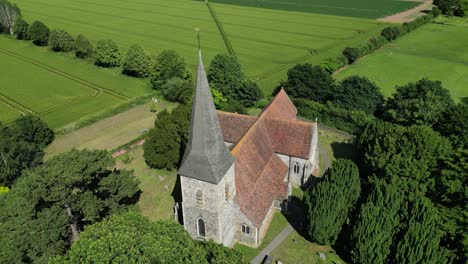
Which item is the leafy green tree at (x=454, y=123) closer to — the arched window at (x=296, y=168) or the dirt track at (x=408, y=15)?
the arched window at (x=296, y=168)

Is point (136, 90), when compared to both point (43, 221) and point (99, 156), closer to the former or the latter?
point (99, 156)

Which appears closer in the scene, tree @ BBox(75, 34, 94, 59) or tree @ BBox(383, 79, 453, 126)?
tree @ BBox(383, 79, 453, 126)

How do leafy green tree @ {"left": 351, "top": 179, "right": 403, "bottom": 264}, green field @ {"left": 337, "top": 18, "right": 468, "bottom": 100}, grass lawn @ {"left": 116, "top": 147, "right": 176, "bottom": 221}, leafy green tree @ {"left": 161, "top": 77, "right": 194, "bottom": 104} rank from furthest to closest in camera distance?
green field @ {"left": 337, "top": 18, "right": 468, "bottom": 100} → leafy green tree @ {"left": 161, "top": 77, "right": 194, "bottom": 104} → grass lawn @ {"left": 116, "top": 147, "right": 176, "bottom": 221} → leafy green tree @ {"left": 351, "top": 179, "right": 403, "bottom": 264}

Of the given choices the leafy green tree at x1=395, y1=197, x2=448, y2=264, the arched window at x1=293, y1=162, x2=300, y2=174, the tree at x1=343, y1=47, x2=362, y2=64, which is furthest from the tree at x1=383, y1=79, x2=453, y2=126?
the tree at x1=343, y1=47, x2=362, y2=64

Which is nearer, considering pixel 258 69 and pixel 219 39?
pixel 258 69

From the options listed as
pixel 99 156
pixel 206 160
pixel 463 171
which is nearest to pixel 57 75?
pixel 99 156

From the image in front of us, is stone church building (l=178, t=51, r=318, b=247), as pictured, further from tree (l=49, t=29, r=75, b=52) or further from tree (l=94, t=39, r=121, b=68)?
tree (l=49, t=29, r=75, b=52)

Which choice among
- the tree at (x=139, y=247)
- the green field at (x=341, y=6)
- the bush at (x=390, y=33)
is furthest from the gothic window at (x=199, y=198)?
the green field at (x=341, y=6)
